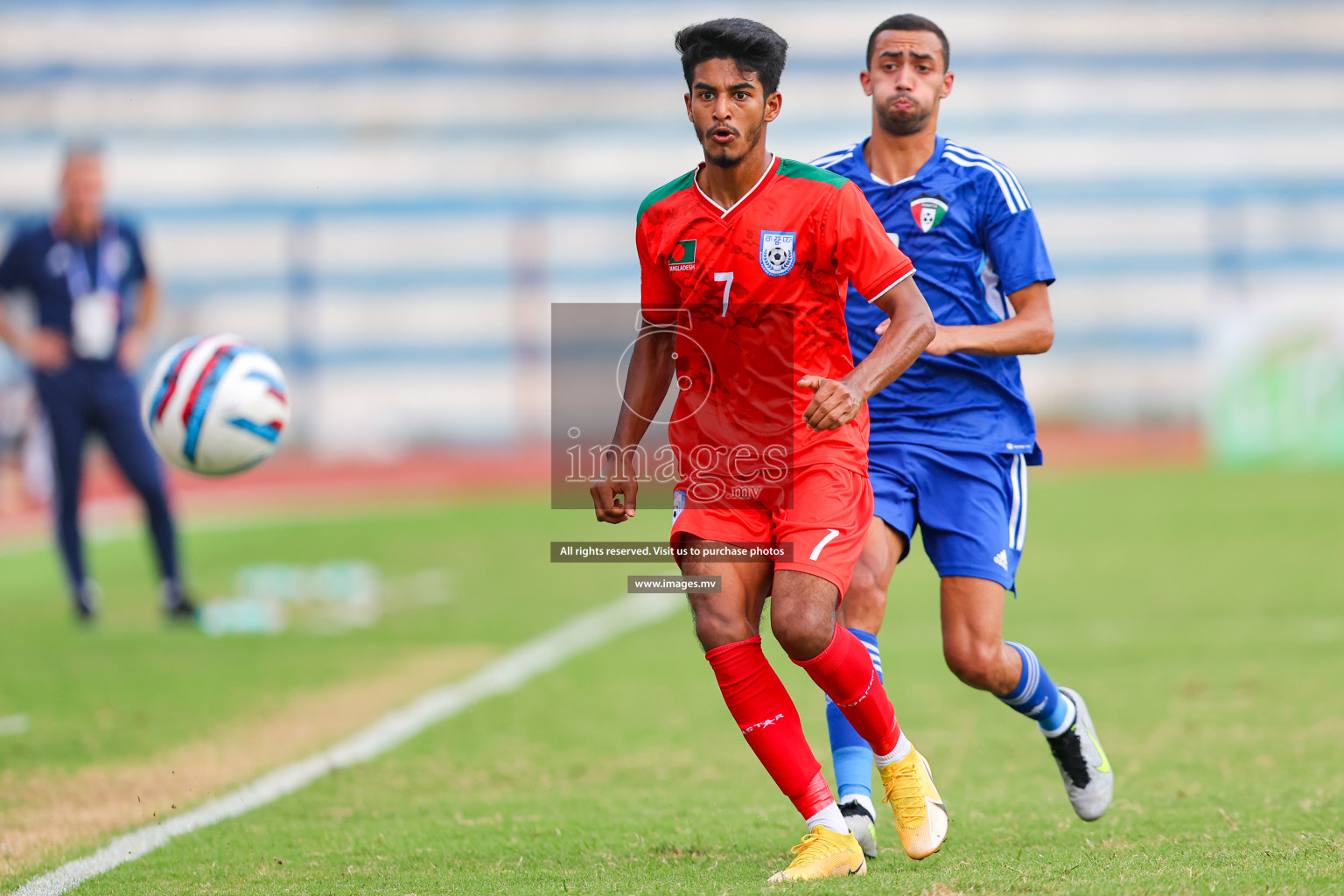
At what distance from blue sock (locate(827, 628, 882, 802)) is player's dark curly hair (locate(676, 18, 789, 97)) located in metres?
1.69

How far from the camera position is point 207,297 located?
55.6m

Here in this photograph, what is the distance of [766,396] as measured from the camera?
4328mm

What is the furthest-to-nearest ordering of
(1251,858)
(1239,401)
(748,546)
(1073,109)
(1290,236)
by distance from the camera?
(1073,109)
(1290,236)
(1239,401)
(748,546)
(1251,858)

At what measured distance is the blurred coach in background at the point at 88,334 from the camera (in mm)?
9812

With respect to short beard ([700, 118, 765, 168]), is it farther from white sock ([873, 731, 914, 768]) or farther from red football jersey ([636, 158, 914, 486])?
white sock ([873, 731, 914, 768])

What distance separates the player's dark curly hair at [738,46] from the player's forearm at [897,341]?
66cm

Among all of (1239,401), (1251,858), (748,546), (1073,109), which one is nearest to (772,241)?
(748,546)

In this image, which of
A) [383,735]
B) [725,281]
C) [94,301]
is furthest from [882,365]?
[94,301]

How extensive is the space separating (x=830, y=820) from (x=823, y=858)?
0.17 meters

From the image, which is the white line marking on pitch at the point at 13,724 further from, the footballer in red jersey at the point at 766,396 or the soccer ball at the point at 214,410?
the footballer in red jersey at the point at 766,396

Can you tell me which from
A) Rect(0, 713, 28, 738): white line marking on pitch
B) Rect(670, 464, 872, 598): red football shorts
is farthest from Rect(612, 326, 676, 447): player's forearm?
Rect(0, 713, 28, 738): white line marking on pitch

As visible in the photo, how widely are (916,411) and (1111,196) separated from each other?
171 ft

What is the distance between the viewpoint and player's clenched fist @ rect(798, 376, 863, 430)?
3865 mm

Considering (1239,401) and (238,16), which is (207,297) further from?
(1239,401)
